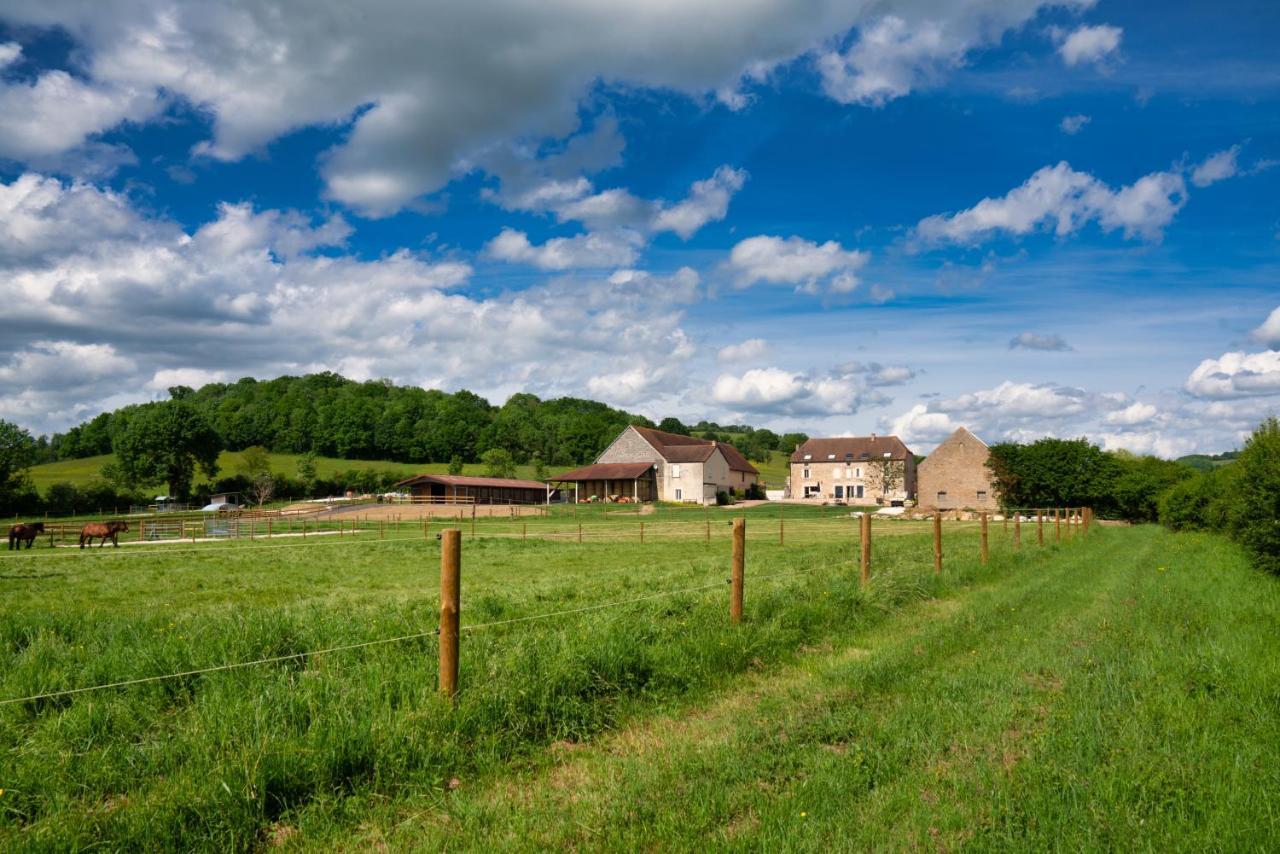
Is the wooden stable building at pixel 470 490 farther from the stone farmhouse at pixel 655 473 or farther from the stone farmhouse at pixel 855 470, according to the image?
the stone farmhouse at pixel 855 470

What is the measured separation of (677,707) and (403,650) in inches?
108

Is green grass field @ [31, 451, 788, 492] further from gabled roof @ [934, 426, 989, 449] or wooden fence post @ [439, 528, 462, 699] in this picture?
wooden fence post @ [439, 528, 462, 699]

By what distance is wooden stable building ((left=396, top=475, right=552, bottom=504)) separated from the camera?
84.4 meters

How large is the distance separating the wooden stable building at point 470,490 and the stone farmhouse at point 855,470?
30.8 meters

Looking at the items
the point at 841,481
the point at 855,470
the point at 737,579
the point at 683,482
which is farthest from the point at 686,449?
the point at 737,579

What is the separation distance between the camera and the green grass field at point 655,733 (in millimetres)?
4797

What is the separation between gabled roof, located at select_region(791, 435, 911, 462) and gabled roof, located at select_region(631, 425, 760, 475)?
728cm

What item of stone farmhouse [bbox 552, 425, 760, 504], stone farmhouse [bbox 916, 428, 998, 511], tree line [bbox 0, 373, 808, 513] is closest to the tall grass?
stone farmhouse [bbox 916, 428, 998, 511]

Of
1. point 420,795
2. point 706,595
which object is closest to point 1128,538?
point 706,595

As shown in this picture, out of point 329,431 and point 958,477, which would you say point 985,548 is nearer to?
point 958,477

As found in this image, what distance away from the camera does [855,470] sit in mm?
91312

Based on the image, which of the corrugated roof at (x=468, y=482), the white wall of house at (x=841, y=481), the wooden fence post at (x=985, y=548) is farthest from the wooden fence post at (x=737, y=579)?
the white wall of house at (x=841, y=481)

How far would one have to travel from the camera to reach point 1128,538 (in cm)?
3447

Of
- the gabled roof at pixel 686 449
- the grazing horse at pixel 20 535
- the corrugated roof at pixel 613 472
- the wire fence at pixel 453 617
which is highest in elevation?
the gabled roof at pixel 686 449
